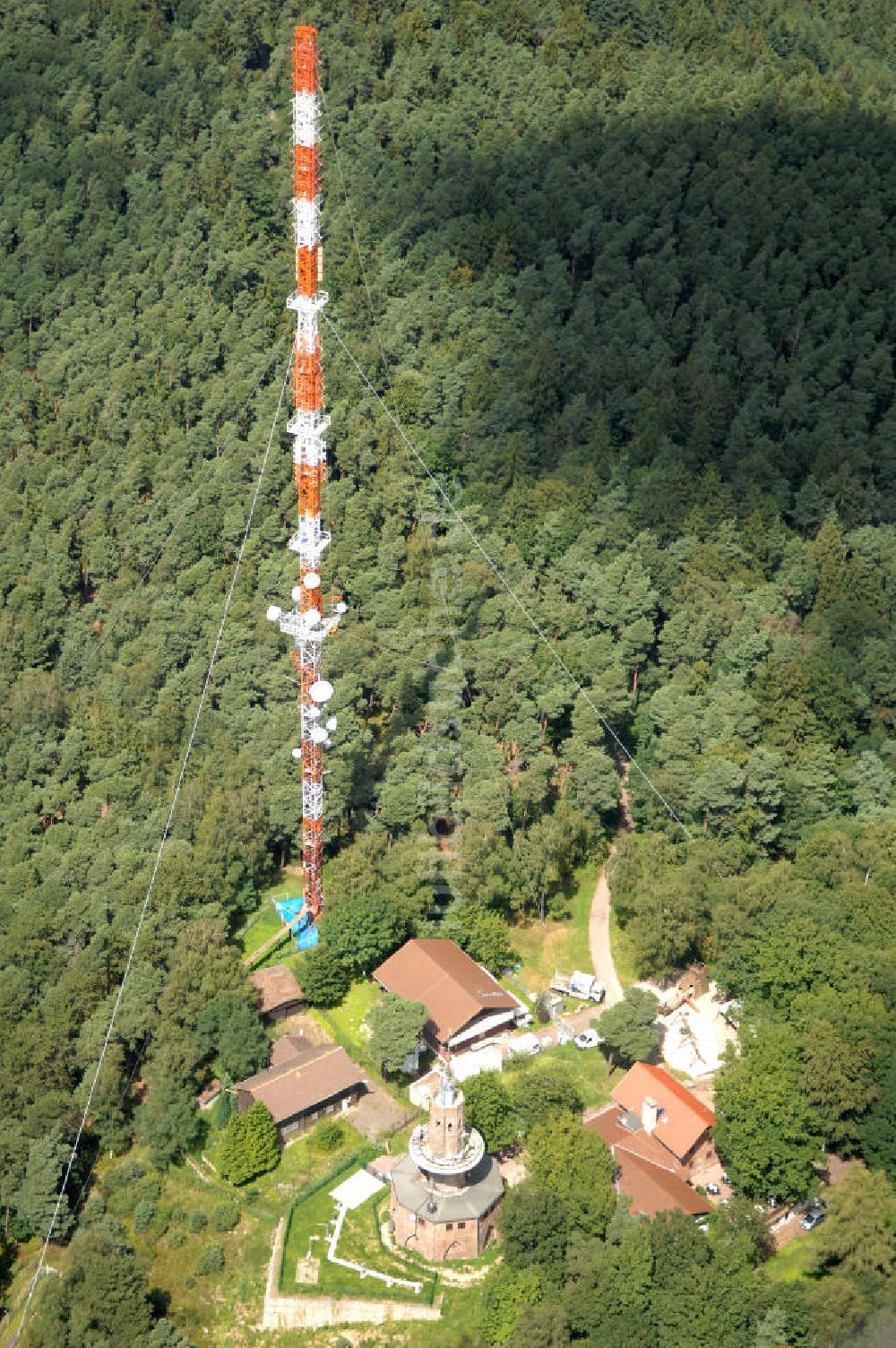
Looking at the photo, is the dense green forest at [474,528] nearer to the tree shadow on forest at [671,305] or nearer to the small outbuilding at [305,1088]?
the tree shadow on forest at [671,305]

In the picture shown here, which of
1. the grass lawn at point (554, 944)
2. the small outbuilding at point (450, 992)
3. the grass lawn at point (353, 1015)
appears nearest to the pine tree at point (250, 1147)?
the grass lawn at point (353, 1015)

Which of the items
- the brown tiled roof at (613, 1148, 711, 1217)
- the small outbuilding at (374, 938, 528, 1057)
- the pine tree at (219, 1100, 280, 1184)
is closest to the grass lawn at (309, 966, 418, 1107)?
the small outbuilding at (374, 938, 528, 1057)

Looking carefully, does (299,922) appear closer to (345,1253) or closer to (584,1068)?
(584,1068)

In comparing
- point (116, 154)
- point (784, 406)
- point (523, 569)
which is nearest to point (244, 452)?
point (523, 569)

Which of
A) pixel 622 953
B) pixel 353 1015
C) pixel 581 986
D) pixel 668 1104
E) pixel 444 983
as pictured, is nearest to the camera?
pixel 668 1104

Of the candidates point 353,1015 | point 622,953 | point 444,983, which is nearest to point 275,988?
point 353,1015

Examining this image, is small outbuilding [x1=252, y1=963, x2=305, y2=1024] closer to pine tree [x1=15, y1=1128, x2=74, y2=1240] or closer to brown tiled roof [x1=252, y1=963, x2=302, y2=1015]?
brown tiled roof [x1=252, y1=963, x2=302, y2=1015]
